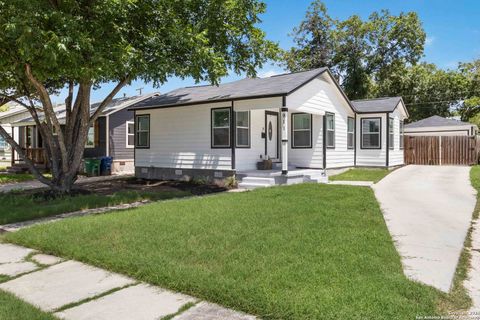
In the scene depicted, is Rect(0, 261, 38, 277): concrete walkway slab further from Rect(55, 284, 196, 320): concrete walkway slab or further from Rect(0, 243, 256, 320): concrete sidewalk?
Rect(55, 284, 196, 320): concrete walkway slab

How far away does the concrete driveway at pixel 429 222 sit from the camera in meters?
4.37

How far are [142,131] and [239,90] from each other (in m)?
4.94

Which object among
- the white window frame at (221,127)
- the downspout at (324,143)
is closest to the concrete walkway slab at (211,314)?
the white window frame at (221,127)

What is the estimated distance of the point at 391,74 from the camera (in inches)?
1272

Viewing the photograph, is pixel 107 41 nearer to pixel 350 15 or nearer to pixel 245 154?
pixel 245 154

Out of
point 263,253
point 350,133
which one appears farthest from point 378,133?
point 263,253

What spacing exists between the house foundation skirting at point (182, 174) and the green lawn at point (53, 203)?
2412 millimetres

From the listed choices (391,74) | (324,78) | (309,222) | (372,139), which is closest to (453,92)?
(391,74)

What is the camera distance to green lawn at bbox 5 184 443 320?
3.36 metres

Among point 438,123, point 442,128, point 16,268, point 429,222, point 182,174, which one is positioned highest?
point 438,123

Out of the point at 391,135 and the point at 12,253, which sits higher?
the point at 391,135

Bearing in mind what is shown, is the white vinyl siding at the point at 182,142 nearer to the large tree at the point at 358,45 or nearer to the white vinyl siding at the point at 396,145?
the white vinyl siding at the point at 396,145

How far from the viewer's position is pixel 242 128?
13.4 m

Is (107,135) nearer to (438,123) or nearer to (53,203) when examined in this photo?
(53,203)
